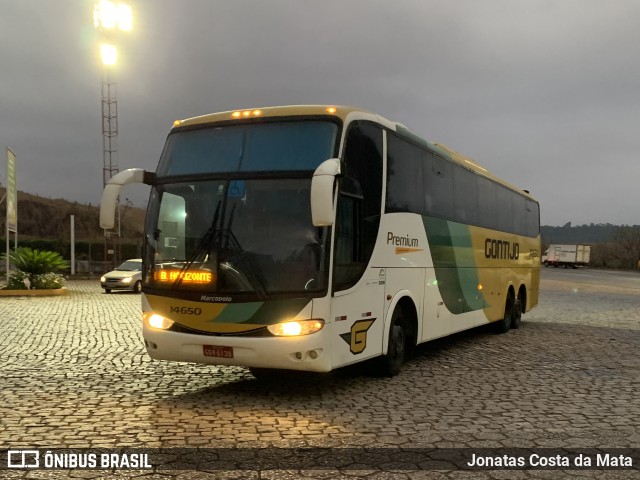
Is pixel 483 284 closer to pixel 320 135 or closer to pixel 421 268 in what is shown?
pixel 421 268

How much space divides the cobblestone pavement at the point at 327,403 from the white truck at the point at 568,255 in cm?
6844

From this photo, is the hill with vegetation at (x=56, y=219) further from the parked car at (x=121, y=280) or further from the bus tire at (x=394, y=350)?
the bus tire at (x=394, y=350)

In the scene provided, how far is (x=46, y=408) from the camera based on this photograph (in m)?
6.74

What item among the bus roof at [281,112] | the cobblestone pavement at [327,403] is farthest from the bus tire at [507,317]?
the bus roof at [281,112]

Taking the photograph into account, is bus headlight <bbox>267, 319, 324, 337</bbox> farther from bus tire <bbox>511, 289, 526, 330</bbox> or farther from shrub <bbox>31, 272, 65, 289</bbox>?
shrub <bbox>31, 272, 65, 289</bbox>

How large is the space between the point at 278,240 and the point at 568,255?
75.9 m

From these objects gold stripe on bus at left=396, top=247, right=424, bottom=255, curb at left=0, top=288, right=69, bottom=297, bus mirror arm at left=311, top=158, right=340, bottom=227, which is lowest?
curb at left=0, top=288, right=69, bottom=297

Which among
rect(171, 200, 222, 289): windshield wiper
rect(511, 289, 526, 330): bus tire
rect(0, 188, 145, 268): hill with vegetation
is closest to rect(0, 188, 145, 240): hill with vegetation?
rect(0, 188, 145, 268): hill with vegetation

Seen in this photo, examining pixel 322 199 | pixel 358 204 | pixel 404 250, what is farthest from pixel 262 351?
pixel 404 250

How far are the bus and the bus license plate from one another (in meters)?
0.01

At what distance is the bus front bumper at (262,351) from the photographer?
275 inches

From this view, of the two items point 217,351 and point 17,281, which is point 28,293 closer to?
point 17,281

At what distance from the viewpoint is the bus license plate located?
716 centimetres

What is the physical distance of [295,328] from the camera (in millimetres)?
7020
